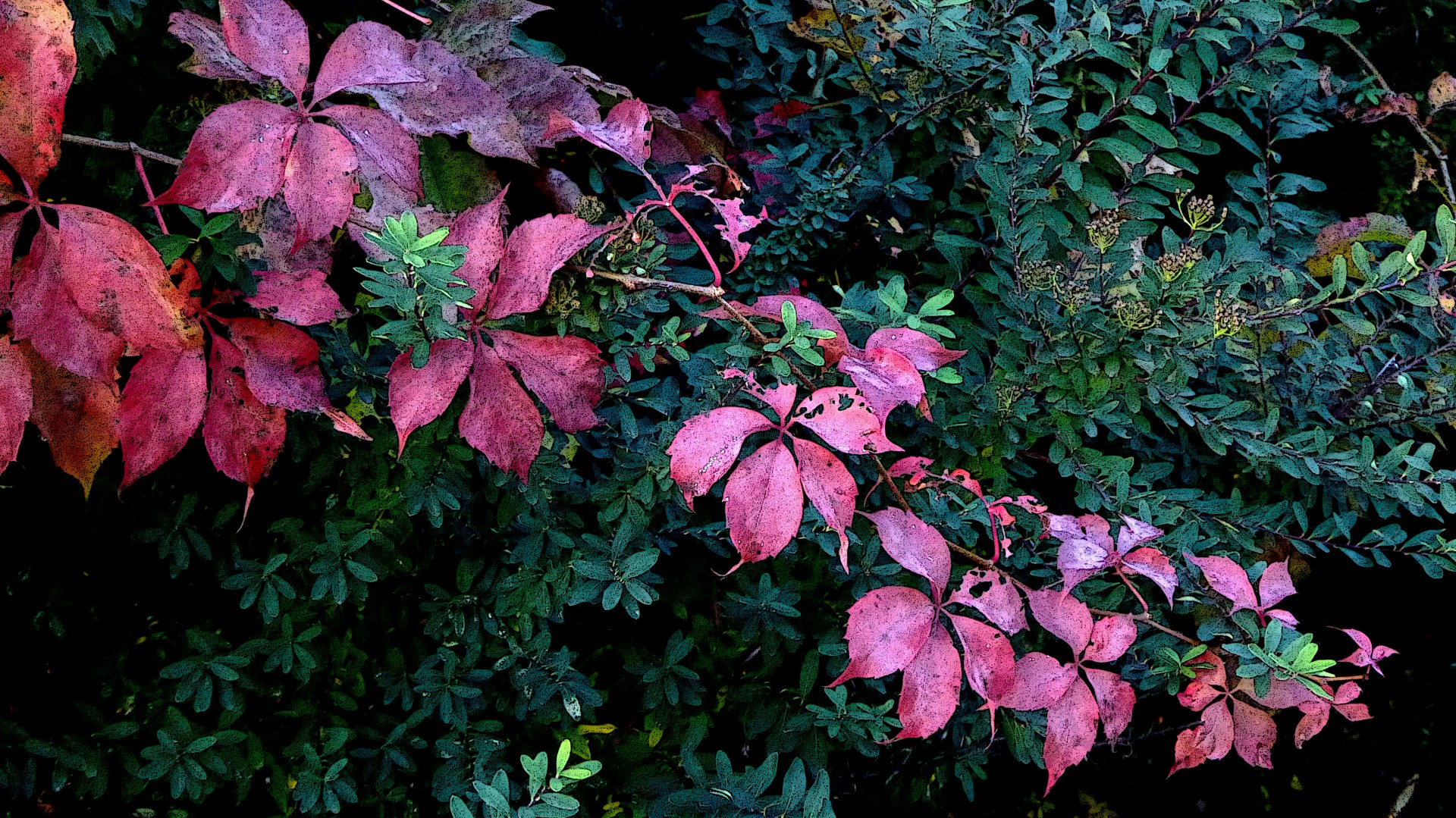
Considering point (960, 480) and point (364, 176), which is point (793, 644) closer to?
point (960, 480)

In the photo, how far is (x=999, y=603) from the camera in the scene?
0.98m

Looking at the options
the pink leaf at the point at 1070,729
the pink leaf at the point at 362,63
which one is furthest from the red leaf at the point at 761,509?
the pink leaf at the point at 362,63

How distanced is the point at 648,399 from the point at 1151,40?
738 mm

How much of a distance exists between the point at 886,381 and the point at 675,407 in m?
0.32

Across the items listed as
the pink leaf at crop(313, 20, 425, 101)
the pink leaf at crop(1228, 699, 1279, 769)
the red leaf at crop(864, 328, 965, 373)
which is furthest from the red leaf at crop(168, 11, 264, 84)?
the pink leaf at crop(1228, 699, 1279, 769)

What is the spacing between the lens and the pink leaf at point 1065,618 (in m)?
Answer: 1.00

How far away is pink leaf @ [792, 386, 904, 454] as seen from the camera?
2.88 feet

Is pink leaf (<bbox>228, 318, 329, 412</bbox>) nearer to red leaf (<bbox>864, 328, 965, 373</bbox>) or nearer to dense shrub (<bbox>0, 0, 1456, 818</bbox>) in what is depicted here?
dense shrub (<bbox>0, 0, 1456, 818</bbox>)

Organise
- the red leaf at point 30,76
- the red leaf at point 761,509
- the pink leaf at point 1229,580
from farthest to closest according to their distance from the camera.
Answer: the pink leaf at point 1229,580 < the red leaf at point 761,509 < the red leaf at point 30,76

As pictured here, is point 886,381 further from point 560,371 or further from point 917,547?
point 560,371

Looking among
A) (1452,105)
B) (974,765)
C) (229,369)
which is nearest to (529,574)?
(229,369)

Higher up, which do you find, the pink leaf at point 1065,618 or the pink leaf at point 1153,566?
the pink leaf at point 1153,566

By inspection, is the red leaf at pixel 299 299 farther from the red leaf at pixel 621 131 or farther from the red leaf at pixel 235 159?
the red leaf at pixel 621 131

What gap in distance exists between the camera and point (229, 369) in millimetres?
935
